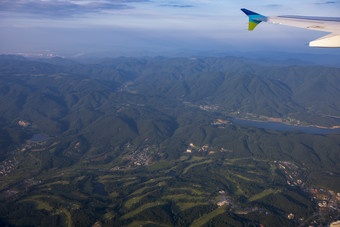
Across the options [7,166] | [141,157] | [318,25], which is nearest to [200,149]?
[141,157]

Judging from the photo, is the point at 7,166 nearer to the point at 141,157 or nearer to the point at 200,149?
the point at 141,157

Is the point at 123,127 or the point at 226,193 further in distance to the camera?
the point at 123,127

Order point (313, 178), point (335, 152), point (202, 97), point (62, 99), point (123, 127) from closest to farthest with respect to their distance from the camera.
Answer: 1. point (313, 178)
2. point (335, 152)
3. point (123, 127)
4. point (62, 99)
5. point (202, 97)

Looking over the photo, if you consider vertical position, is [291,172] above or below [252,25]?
below

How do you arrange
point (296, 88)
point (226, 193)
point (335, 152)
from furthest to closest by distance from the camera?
point (296, 88) < point (335, 152) < point (226, 193)

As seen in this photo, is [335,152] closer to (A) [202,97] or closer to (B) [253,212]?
(B) [253,212]

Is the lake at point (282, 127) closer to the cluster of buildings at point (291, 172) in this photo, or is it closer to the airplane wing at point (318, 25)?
the cluster of buildings at point (291, 172)

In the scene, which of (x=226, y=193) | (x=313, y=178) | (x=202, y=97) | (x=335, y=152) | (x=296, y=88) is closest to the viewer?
(x=226, y=193)

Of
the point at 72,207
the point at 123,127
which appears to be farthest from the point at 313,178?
the point at 123,127

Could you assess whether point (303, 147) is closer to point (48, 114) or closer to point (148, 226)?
point (148, 226)

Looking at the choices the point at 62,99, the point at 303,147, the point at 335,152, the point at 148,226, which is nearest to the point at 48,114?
the point at 62,99
